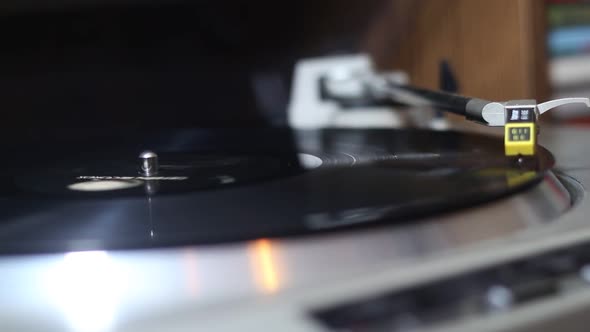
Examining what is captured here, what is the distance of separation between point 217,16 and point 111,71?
18 centimetres

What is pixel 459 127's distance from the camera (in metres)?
0.91

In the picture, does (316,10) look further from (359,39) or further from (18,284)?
(18,284)

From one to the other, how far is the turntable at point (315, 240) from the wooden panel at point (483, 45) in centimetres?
32

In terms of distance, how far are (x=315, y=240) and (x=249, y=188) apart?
123 mm

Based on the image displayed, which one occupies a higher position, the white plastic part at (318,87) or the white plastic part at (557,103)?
the white plastic part at (318,87)

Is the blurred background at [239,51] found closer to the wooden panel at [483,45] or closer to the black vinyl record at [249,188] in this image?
the wooden panel at [483,45]

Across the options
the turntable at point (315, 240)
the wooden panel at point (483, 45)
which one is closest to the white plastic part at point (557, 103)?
the turntable at point (315, 240)

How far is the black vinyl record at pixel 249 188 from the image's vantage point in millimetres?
348

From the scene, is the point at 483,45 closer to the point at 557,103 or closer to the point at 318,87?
the point at 318,87

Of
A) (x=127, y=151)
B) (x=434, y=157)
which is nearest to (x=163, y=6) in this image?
(x=127, y=151)

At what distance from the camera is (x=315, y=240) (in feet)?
1.11

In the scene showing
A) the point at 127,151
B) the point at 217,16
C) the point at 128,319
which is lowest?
the point at 128,319

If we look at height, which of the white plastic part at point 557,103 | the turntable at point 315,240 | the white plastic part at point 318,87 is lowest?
the turntable at point 315,240

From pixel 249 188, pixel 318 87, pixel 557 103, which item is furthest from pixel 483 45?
pixel 249 188
